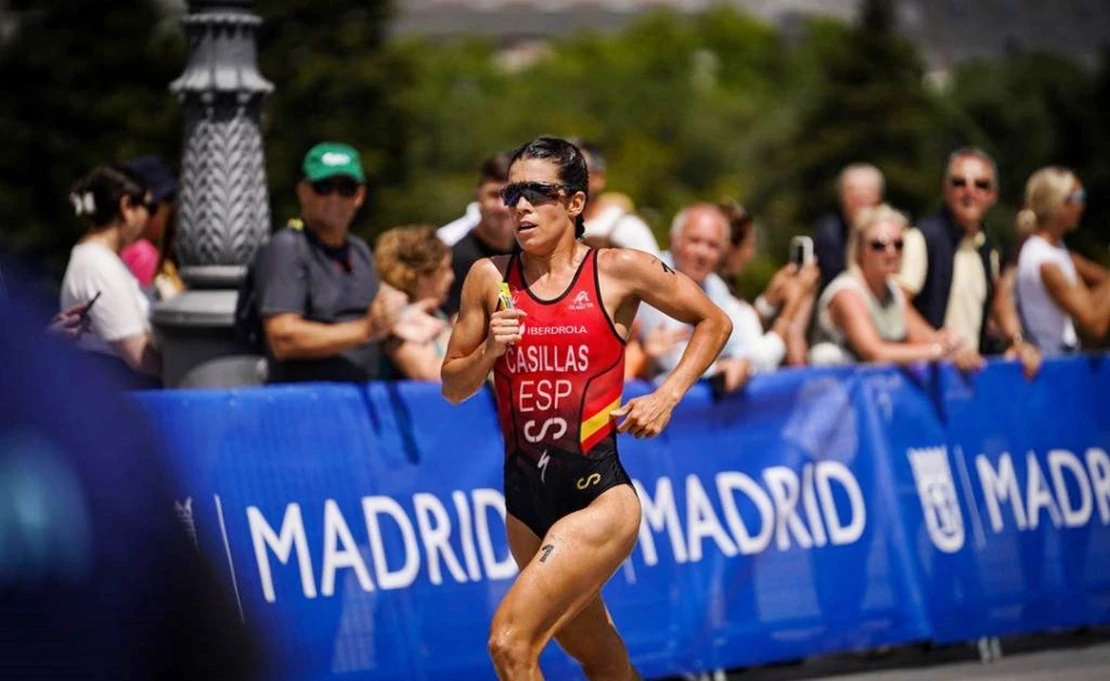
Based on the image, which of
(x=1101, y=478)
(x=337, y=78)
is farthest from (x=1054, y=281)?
(x=337, y=78)

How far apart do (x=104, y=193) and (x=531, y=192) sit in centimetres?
328

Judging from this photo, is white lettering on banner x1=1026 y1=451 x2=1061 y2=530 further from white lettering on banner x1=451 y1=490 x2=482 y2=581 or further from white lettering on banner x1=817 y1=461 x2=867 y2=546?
white lettering on banner x1=451 y1=490 x2=482 y2=581

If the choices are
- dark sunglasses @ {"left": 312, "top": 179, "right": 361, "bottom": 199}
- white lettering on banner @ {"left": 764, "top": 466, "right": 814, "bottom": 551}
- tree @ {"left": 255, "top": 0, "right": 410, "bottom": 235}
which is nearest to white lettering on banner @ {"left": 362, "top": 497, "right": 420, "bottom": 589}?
dark sunglasses @ {"left": 312, "top": 179, "right": 361, "bottom": 199}

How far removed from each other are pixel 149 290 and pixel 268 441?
7.03 ft

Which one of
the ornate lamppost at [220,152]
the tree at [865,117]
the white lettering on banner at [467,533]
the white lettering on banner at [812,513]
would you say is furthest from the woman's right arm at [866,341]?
the tree at [865,117]

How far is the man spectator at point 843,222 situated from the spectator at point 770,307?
118 centimetres

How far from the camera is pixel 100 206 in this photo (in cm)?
1023

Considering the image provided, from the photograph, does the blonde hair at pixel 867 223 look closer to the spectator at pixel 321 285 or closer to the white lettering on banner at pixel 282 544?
the spectator at pixel 321 285

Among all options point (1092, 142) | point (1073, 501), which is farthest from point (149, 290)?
point (1092, 142)

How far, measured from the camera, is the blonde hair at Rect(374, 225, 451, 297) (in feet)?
32.8

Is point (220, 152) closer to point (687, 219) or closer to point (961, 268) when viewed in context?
point (687, 219)

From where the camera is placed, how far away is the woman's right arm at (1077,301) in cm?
1209

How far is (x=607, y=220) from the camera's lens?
1247 centimetres

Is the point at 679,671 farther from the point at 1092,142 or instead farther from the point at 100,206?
the point at 1092,142
